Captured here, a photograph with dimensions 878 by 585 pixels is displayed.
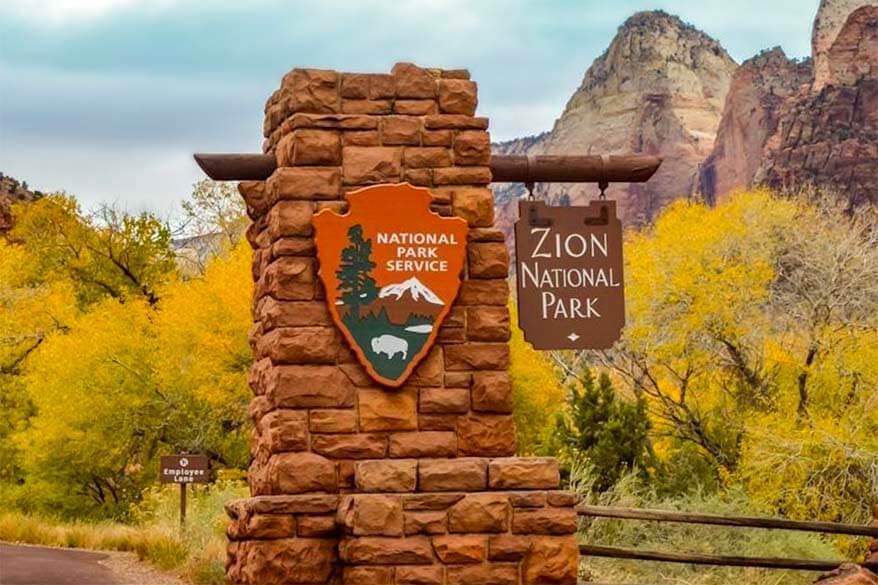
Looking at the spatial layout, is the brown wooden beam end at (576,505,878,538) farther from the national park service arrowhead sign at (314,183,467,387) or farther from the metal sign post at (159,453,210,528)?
the metal sign post at (159,453,210,528)

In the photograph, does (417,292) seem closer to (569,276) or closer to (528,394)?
(569,276)

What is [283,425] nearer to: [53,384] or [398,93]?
[398,93]

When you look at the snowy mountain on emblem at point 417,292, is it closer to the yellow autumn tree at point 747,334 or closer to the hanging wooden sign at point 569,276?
the hanging wooden sign at point 569,276

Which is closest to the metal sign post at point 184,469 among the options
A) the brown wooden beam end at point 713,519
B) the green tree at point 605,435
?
the green tree at point 605,435

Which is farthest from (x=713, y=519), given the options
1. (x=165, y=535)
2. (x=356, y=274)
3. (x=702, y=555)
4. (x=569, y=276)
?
(x=165, y=535)

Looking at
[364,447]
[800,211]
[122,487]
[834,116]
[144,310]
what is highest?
[834,116]

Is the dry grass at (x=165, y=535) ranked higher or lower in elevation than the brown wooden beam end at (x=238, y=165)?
lower

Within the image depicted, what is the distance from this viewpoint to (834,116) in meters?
89.3

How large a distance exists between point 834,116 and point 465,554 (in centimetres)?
8745

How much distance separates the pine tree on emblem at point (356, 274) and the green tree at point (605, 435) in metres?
13.1

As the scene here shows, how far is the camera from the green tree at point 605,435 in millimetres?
20609

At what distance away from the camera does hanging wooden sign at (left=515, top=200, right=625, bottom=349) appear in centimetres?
834

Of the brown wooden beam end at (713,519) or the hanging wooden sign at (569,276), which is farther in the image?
the brown wooden beam end at (713,519)

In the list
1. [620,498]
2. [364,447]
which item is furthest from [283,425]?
[620,498]
